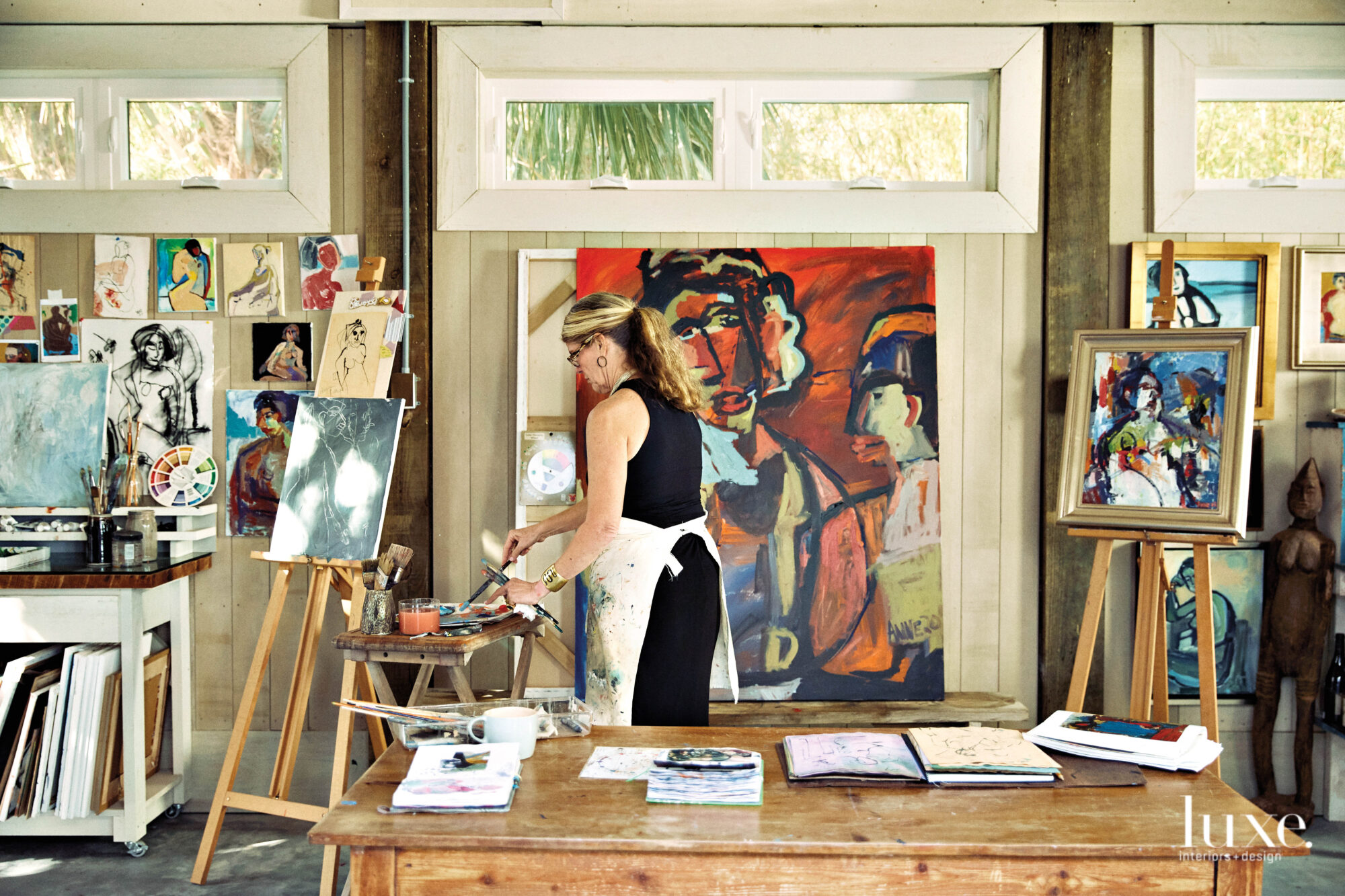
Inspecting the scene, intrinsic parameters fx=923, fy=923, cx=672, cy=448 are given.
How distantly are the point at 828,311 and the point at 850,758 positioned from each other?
1.92m

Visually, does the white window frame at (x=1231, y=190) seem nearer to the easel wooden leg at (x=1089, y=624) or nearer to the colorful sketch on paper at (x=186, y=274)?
the easel wooden leg at (x=1089, y=624)

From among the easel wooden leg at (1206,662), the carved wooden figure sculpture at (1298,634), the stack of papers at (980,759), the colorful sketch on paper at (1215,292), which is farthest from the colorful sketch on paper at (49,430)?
the carved wooden figure sculpture at (1298,634)

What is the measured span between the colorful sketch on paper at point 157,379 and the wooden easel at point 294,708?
0.79 meters

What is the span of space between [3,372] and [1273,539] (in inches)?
182

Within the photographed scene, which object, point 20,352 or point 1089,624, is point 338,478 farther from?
point 1089,624

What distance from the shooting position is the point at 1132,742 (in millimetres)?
1771

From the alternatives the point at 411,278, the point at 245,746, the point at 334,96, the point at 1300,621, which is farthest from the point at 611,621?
the point at 1300,621

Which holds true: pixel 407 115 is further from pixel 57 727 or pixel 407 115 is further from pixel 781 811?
pixel 781 811

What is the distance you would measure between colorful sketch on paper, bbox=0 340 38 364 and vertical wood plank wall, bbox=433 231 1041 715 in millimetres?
1501

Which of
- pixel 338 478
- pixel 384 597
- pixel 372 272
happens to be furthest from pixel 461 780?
pixel 372 272

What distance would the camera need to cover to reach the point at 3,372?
3.39 meters

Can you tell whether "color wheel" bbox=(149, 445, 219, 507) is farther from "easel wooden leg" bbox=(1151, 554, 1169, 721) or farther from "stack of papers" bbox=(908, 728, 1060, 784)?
"easel wooden leg" bbox=(1151, 554, 1169, 721)

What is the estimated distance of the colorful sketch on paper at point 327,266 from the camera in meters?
3.37

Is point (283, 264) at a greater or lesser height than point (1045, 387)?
greater
